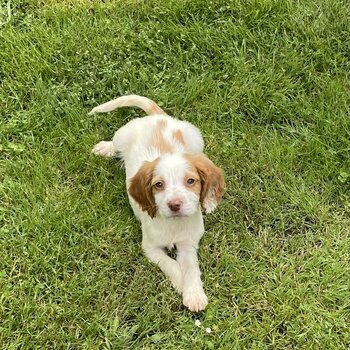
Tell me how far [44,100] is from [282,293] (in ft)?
6.72

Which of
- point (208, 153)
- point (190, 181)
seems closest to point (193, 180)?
point (190, 181)

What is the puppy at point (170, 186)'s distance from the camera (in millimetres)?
3561

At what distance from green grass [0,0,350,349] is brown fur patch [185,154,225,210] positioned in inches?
18.7

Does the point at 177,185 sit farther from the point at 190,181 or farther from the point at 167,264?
the point at 167,264

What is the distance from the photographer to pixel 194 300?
12.3 feet

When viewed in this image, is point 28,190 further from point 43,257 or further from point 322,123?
point 322,123

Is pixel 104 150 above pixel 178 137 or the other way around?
the other way around

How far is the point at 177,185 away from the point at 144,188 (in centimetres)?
21

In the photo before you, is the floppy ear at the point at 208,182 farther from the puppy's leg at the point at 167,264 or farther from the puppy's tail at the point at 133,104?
the puppy's tail at the point at 133,104

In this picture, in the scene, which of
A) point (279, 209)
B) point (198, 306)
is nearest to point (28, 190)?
point (198, 306)

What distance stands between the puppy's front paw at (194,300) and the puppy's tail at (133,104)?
119cm

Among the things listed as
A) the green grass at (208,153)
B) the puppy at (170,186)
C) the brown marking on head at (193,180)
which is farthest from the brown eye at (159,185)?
the green grass at (208,153)

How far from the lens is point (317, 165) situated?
438 centimetres

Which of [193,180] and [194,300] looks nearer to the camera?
[193,180]
